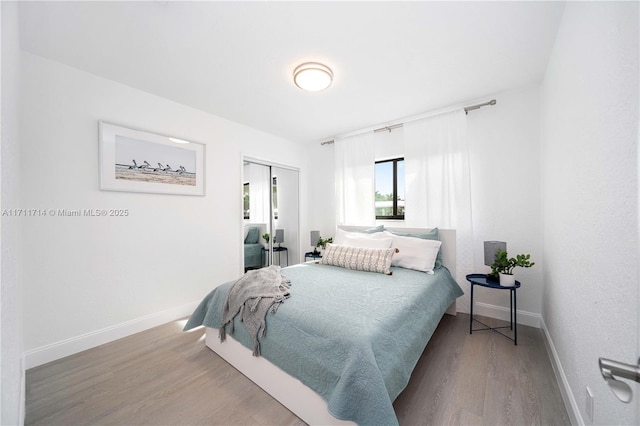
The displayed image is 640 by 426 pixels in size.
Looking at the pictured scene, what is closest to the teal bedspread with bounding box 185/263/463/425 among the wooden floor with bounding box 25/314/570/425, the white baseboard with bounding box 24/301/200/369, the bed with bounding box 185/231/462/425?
the bed with bounding box 185/231/462/425

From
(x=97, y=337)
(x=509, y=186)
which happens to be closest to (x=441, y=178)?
(x=509, y=186)

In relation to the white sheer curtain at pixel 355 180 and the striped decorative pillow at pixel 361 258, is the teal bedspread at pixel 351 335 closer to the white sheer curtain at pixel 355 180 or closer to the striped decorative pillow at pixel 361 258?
the striped decorative pillow at pixel 361 258

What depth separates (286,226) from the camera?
13.7ft

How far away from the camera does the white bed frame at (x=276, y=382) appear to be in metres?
1.33

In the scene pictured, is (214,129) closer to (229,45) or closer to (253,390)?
(229,45)

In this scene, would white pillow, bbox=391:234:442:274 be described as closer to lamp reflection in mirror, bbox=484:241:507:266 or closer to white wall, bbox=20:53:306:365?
lamp reflection in mirror, bbox=484:241:507:266

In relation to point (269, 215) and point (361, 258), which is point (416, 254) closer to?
point (361, 258)

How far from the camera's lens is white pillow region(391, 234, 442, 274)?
100 inches

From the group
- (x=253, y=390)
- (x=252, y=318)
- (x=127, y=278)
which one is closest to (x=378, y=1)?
(x=252, y=318)

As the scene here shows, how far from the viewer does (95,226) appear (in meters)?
2.23

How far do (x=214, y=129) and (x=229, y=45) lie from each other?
4.87 ft

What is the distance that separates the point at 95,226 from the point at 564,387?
3.88 meters

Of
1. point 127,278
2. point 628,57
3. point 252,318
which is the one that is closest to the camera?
point 628,57

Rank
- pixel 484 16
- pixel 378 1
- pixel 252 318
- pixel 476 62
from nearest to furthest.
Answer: pixel 378 1
pixel 484 16
pixel 252 318
pixel 476 62
